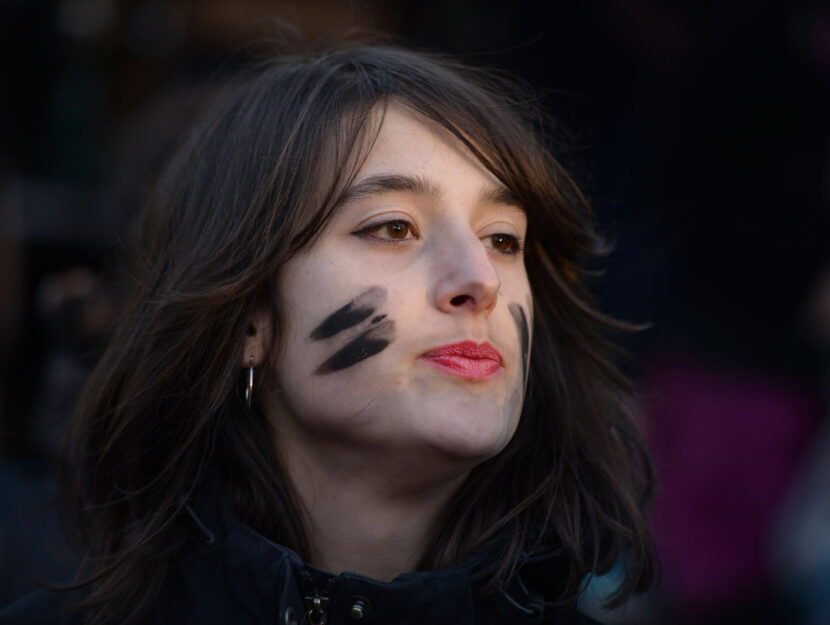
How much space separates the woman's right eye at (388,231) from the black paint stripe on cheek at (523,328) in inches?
11.0

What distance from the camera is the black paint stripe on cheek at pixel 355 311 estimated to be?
1.81 meters

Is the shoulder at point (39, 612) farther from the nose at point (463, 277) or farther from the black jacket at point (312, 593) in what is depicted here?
the nose at point (463, 277)

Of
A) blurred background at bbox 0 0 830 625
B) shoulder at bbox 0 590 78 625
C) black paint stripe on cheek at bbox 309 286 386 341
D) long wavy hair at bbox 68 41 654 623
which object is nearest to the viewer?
→ black paint stripe on cheek at bbox 309 286 386 341

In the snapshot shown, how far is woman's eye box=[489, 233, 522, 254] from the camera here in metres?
2.00

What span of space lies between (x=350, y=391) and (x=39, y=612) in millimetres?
953

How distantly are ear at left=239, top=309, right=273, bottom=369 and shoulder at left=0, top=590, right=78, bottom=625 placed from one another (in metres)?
0.68

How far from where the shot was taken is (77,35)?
4.95 meters

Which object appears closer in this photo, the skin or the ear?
the skin

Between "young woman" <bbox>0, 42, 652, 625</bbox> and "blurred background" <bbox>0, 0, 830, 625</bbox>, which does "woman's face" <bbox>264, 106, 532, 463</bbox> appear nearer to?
"young woman" <bbox>0, 42, 652, 625</bbox>

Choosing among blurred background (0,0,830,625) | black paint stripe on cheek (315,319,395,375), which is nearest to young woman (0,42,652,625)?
black paint stripe on cheek (315,319,395,375)

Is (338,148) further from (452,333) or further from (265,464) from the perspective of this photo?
(265,464)

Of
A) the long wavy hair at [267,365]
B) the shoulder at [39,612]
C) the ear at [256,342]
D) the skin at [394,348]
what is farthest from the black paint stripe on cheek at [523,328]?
the shoulder at [39,612]

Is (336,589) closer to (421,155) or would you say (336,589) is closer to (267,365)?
(267,365)

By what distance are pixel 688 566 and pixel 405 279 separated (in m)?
2.60
